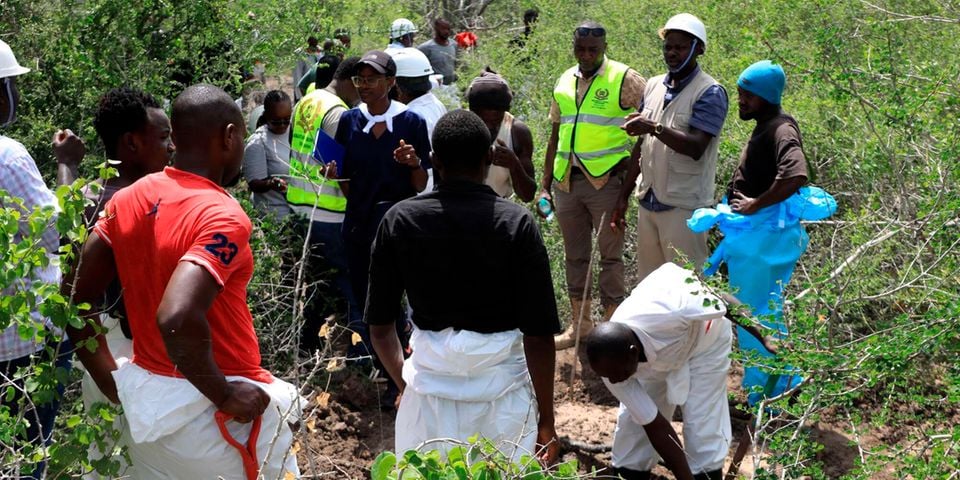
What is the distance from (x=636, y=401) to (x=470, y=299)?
47.0 inches

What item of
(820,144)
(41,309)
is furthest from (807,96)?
(41,309)

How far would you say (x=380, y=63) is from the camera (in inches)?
207

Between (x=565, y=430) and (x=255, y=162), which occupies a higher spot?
(x=255, y=162)

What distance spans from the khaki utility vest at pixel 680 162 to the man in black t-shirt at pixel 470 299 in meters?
2.44

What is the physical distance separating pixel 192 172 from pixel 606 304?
3.82 metres

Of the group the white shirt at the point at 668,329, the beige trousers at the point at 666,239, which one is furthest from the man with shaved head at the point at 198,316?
the beige trousers at the point at 666,239

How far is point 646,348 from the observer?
14.0 feet

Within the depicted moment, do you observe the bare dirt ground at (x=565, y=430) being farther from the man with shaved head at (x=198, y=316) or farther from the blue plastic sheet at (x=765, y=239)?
the man with shaved head at (x=198, y=316)

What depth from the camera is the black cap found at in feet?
17.2

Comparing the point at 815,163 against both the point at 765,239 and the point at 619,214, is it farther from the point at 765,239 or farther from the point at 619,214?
the point at 765,239

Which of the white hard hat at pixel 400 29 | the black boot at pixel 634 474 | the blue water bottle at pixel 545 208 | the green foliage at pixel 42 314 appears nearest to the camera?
the green foliage at pixel 42 314

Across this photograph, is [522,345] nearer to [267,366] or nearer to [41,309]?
[41,309]

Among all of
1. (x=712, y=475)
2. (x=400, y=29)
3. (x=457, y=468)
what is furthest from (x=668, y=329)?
(x=400, y=29)

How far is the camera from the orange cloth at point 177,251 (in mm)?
2834
